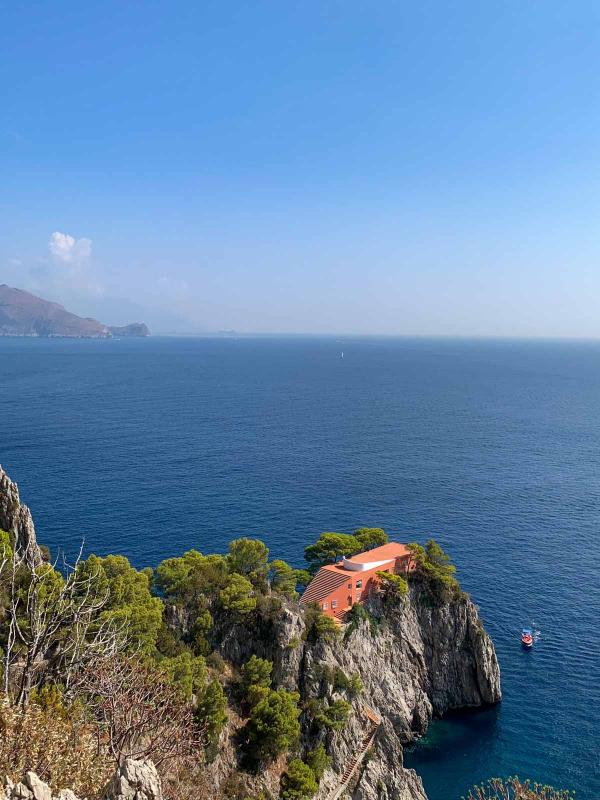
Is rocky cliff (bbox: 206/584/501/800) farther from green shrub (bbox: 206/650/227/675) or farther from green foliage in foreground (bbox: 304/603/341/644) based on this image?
green shrub (bbox: 206/650/227/675)

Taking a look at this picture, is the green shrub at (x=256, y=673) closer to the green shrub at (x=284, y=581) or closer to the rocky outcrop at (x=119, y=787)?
the green shrub at (x=284, y=581)

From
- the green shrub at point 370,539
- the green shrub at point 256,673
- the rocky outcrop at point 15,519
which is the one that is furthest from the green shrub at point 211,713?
the green shrub at point 370,539

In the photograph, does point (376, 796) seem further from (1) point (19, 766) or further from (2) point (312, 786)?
(1) point (19, 766)

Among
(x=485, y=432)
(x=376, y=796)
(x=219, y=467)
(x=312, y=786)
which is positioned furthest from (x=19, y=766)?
(x=485, y=432)

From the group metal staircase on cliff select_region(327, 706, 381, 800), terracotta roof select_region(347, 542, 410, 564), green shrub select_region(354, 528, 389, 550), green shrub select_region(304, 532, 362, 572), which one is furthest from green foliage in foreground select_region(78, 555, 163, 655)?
green shrub select_region(354, 528, 389, 550)

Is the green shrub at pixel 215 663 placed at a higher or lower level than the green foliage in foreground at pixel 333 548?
lower

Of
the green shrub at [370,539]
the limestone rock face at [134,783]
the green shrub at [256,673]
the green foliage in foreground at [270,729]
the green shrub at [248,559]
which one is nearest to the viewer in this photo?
the limestone rock face at [134,783]
